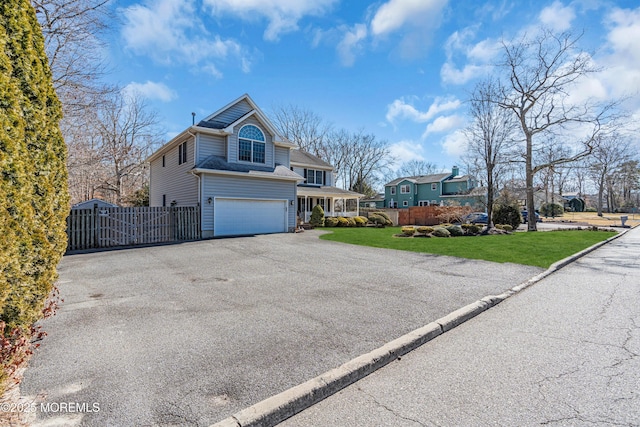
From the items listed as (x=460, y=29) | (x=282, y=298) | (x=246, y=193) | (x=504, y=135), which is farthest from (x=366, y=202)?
(x=282, y=298)

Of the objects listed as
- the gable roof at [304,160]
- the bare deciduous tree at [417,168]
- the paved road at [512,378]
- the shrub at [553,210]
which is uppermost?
the bare deciduous tree at [417,168]

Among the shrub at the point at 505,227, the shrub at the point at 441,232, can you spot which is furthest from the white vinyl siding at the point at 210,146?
the shrub at the point at 505,227

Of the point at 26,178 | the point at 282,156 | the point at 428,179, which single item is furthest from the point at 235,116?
the point at 428,179

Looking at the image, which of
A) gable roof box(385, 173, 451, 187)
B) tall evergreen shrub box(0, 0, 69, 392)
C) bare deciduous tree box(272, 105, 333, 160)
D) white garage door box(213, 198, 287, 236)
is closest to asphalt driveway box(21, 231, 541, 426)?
tall evergreen shrub box(0, 0, 69, 392)

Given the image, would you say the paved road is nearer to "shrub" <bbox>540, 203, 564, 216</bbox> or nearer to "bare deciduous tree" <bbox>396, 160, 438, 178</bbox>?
"shrub" <bbox>540, 203, 564, 216</bbox>

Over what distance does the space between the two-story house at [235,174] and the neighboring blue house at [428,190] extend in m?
29.2

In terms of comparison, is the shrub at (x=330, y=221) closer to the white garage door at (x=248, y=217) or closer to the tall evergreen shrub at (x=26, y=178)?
the white garage door at (x=248, y=217)

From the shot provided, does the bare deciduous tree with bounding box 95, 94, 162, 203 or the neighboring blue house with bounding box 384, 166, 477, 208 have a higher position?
the bare deciduous tree with bounding box 95, 94, 162, 203

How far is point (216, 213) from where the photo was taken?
50.4 ft

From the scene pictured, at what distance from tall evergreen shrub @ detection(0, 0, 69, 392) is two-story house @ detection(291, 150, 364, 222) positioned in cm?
2068

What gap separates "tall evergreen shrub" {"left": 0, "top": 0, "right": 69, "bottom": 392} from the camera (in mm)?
2408

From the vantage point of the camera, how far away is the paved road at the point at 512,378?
2.33 m

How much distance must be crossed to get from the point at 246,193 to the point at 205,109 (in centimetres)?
837

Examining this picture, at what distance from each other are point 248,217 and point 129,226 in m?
5.64
